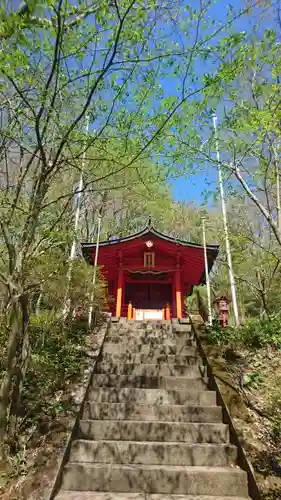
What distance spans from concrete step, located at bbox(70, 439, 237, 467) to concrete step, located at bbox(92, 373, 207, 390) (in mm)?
1334

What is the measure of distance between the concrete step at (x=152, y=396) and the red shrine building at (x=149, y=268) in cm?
695

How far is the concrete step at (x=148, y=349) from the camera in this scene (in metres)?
6.73

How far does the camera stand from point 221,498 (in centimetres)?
356

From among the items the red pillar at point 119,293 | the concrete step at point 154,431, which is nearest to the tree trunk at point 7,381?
the concrete step at point 154,431

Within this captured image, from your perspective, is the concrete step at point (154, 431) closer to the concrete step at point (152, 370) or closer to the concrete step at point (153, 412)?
the concrete step at point (153, 412)

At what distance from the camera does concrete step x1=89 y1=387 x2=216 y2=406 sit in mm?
5125

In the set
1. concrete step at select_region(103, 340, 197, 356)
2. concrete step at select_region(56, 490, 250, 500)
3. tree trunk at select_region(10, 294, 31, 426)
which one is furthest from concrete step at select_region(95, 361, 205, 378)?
concrete step at select_region(56, 490, 250, 500)

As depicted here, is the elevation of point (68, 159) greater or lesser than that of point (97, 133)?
lesser

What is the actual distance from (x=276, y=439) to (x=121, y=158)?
4.33 meters

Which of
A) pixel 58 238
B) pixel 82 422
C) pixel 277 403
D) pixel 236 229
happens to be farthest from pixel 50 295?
pixel 236 229

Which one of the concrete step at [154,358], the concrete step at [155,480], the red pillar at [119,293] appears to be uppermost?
the red pillar at [119,293]

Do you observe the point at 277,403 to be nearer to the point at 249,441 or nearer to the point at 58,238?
the point at 249,441

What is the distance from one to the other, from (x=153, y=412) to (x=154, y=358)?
1.61 m

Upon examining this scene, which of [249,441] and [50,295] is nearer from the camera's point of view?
[249,441]
